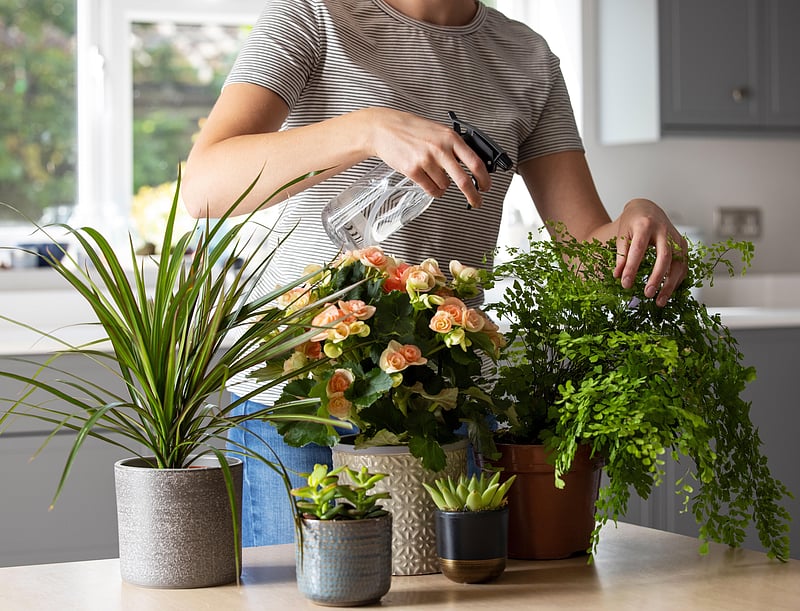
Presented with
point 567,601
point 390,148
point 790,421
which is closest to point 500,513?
point 567,601

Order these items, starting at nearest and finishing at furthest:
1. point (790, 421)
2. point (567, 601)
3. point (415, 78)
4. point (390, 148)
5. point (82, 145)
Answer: point (567, 601) < point (390, 148) < point (415, 78) < point (790, 421) < point (82, 145)

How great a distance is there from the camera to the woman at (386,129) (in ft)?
3.75

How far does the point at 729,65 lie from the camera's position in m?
3.55

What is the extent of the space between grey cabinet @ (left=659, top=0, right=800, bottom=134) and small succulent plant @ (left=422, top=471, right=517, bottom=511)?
2720 millimetres

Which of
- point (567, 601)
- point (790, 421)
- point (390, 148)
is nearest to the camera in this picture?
point (567, 601)

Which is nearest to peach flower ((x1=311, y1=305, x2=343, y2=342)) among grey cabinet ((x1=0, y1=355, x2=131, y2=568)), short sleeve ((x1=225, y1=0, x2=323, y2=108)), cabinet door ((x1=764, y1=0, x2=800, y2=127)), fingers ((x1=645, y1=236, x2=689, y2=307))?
fingers ((x1=645, y1=236, x2=689, y2=307))

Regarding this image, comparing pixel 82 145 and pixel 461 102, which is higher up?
pixel 82 145

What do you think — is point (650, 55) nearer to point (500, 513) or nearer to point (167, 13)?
point (167, 13)

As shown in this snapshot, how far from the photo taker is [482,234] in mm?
1507

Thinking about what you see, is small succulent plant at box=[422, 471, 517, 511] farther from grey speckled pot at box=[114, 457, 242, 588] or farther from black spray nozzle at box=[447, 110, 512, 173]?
black spray nozzle at box=[447, 110, 512, 173]

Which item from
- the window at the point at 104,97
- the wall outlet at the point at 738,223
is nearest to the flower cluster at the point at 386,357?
the window at the point at 104,97

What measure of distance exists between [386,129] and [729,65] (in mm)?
2778

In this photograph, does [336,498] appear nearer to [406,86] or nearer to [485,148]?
[485,148]

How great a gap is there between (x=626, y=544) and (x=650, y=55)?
263 centimetres
